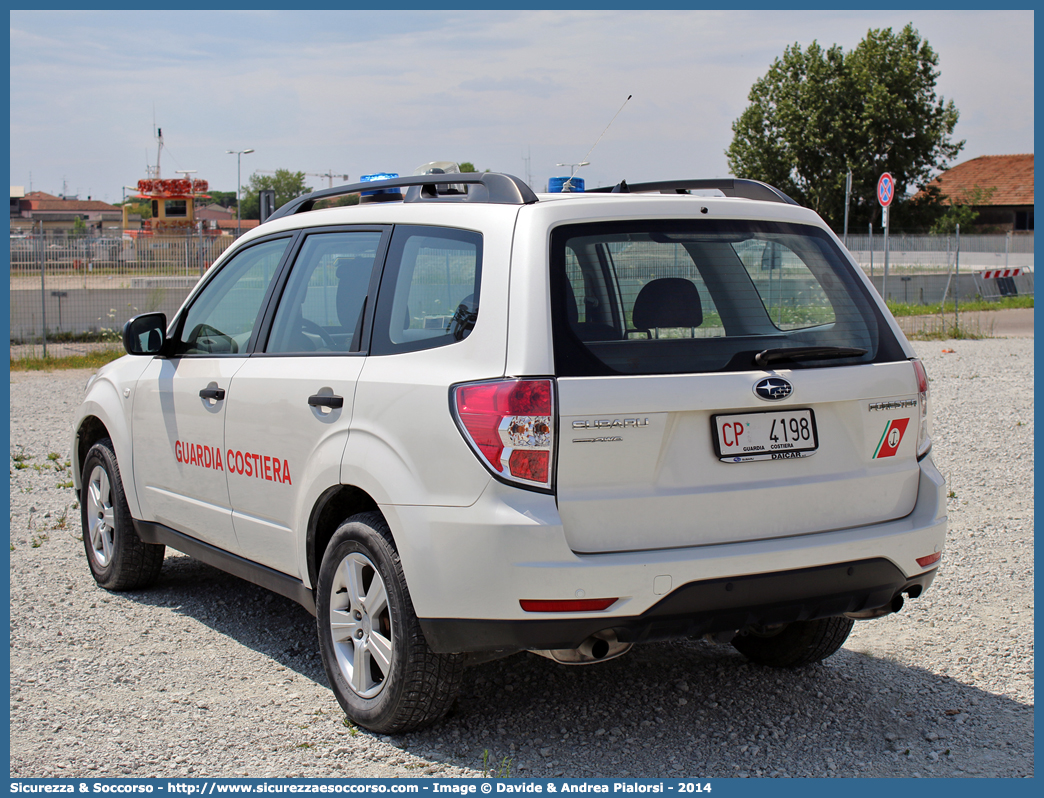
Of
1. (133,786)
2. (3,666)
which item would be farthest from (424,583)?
(3,666)

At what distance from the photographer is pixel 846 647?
184 inches

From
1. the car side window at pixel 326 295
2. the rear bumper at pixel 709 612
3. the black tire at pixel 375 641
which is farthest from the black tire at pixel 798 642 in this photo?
the car side window at pixel 326 295

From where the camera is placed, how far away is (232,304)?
15.9ft

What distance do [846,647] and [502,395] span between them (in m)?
2.47

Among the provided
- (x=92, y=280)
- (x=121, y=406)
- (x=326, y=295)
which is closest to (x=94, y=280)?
(x=92, y=280)

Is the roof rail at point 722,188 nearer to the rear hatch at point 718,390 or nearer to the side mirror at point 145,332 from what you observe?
the rear hatch at point 718,390

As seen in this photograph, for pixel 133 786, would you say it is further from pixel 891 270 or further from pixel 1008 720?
pixel 891 270

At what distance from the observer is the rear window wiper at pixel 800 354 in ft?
11.0

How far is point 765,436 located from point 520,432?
830 millimetres

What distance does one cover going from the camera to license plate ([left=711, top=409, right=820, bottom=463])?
10.7 ft

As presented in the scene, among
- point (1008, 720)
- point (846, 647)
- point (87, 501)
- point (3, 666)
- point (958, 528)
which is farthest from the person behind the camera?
point (958, 528)

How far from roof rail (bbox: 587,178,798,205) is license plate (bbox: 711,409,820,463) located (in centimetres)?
98

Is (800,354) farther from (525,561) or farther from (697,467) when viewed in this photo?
(525,561)

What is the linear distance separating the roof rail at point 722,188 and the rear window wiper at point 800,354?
690 millimetres
